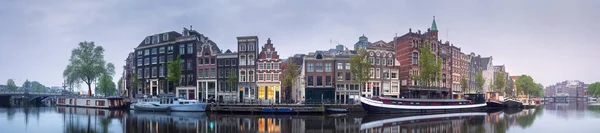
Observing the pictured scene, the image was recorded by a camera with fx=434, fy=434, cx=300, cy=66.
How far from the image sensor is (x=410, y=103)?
2618 inches

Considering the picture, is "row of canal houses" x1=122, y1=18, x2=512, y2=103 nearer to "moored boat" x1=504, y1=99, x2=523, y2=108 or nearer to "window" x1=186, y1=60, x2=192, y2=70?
"window" x1=186, y1=60, x2=192, y2=70

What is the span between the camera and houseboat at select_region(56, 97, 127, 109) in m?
81.7

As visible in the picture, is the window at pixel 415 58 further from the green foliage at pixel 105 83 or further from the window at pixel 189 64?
the green foliage at pixel 105 83

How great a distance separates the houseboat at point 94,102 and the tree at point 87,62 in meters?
4.81

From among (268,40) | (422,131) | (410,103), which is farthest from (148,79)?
(422,131)

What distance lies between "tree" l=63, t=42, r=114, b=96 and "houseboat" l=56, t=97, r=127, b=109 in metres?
4.81

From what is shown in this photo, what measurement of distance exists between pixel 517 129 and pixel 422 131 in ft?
35.8

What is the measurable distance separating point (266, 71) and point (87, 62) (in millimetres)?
41549

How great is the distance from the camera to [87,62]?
9112cm

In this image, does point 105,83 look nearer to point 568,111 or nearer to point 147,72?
point 147,72

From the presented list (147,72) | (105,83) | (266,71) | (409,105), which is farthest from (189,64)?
(409,105)

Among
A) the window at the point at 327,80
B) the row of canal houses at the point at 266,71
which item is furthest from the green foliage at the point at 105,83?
the window at the point at 327,80

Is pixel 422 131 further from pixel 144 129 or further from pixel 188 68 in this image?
pixel 188 68

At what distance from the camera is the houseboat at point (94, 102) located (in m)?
81.7
